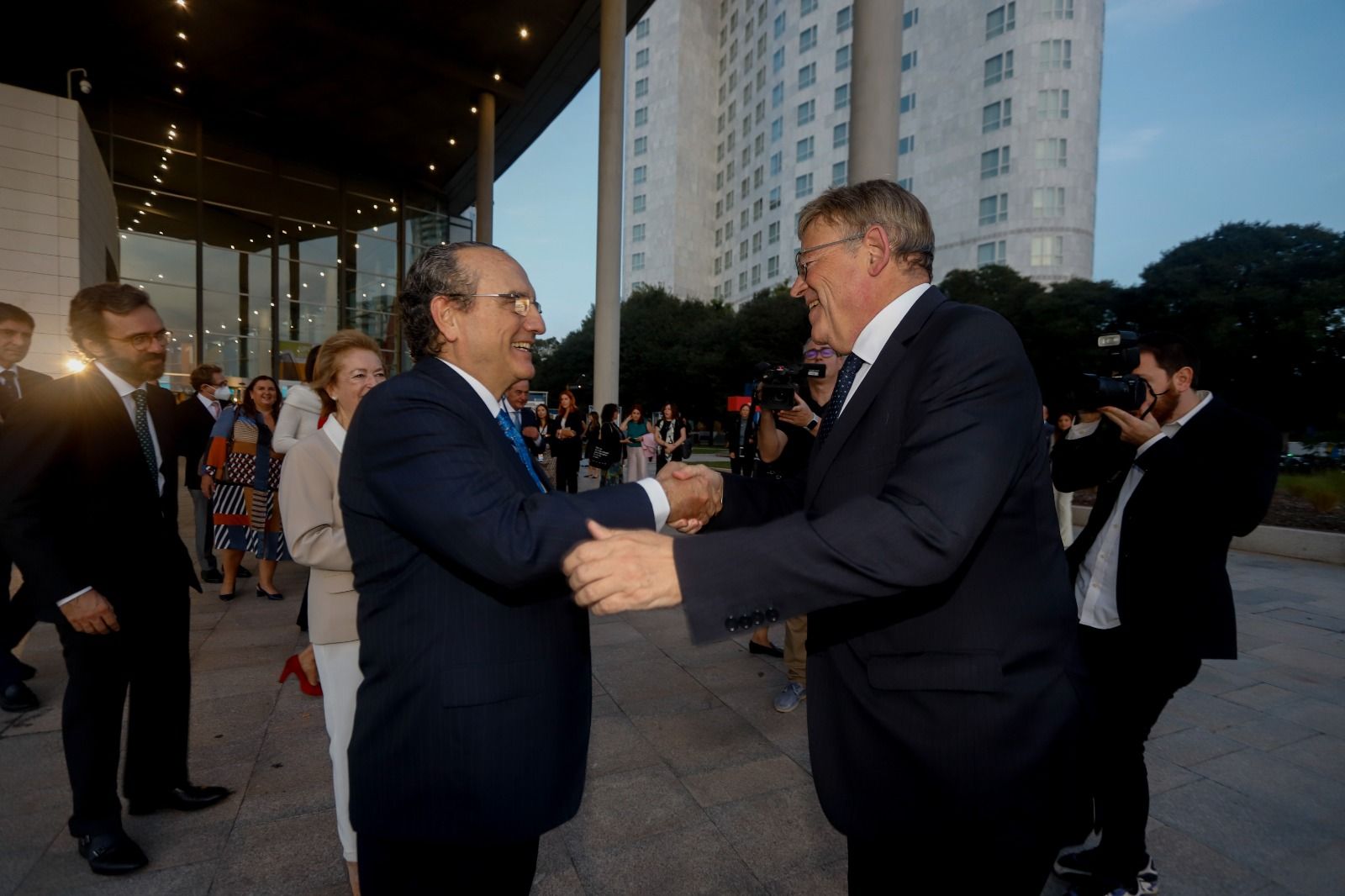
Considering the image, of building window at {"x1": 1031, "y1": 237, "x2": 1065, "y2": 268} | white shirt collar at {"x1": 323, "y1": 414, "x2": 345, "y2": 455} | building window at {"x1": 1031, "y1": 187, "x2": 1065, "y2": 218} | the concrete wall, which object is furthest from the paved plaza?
building window at {"x1": 1031, "y1": 187, "x2": 1065, "y2": 218}

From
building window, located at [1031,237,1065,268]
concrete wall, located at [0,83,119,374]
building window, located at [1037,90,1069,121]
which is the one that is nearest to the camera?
concrete wall, located at [0,83,119,374]

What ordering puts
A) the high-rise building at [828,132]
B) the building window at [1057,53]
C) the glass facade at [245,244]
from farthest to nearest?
the high-rise building at [828,132] < the building window at [1057,53] < the glass facade at [245,244]

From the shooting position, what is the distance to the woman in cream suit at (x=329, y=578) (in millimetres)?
2438

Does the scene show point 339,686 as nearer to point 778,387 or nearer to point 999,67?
point 778,387

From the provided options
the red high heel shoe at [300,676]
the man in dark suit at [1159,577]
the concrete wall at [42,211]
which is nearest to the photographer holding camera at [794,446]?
the man in dark suit at [1159,577]

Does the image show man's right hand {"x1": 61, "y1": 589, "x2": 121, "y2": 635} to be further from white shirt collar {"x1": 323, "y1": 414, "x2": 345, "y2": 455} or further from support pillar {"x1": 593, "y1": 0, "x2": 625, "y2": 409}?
support pillar {"x1": 593, "y1": 0, "x2": 625, "y2": 409}

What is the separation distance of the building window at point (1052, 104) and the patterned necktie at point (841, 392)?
2054 inches

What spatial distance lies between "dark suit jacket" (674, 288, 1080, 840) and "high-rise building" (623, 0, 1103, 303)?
3205 cm

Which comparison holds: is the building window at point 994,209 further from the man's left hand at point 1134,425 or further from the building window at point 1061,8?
the man's left hand at point 1134,425

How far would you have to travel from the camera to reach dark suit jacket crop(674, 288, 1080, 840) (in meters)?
1.17

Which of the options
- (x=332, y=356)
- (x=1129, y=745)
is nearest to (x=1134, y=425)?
(x=1129, y=745)

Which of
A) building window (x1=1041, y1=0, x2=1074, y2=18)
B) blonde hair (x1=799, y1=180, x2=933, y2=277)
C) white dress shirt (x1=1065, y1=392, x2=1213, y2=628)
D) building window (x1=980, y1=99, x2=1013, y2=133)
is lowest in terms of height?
white dress shirt (x1=1065, y1=392, x2=1213, y2=628)

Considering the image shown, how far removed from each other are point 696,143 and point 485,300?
75.5 m

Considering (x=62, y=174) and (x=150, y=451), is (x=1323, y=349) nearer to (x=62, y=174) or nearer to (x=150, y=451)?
(x=150, y=451)
